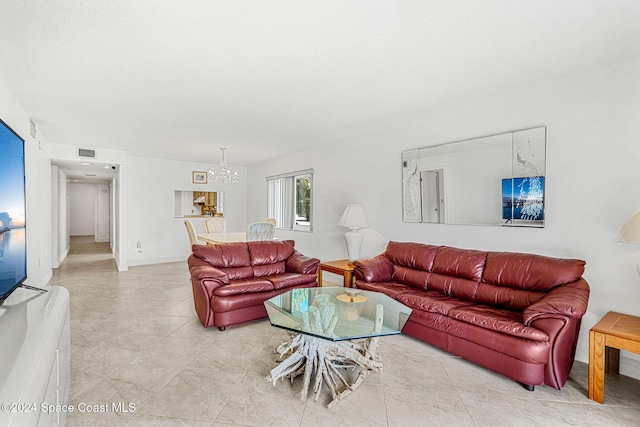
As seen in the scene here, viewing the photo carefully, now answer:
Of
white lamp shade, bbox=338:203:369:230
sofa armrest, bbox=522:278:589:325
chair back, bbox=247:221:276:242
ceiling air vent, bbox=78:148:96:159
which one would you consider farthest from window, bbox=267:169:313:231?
sofa armrest, bbox=522:278:589:325

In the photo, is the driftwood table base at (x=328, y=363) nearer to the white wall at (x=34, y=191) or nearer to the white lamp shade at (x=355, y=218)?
the white lamp shade at (x=355, y=218)

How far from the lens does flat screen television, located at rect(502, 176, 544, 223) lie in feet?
9.76

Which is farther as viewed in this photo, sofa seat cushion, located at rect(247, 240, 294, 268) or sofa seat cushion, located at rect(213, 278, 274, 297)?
sofa seat cushion, located at rect(247, 240, 294, 268)

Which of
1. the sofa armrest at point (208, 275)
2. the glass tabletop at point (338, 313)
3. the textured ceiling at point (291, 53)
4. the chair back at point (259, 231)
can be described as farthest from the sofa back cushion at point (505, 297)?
the chair back at point (259, 231)

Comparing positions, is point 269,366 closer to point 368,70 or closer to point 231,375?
point 231,375

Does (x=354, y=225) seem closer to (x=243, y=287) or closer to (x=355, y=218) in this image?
(x=355, y=218)

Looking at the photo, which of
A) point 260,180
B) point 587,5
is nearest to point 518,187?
point 587,5

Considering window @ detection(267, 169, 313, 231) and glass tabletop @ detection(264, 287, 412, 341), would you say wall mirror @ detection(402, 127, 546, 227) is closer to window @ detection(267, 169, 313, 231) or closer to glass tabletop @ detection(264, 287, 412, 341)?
glass tabletop @ detection(264, 287, 412, 341)

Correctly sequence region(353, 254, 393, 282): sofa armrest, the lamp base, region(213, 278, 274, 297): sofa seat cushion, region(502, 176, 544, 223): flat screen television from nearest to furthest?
region(502, 176, 544, 223): flat screen television, region(213, 278, 274, 297): sofa seat cushion, region(353, 254, 393, 282): sofa armrest, the lamp base

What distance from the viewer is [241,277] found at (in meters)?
3.85

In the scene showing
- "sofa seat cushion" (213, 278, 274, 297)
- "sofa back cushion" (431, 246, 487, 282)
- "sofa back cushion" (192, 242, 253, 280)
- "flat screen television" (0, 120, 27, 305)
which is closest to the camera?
"flat screen television" (0, 120, 27, 305)

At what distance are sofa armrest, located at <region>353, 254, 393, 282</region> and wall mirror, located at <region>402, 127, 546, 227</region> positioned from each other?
757 millimetres

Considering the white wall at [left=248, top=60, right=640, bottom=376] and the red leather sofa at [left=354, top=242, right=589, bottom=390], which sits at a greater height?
the white wall at [left=248, top=60, right=640, bottom=376]

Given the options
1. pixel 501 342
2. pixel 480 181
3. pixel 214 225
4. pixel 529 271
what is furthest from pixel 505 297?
pixel 214 225
